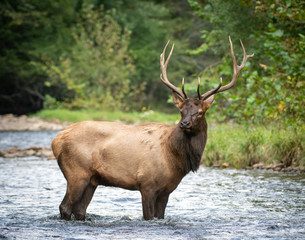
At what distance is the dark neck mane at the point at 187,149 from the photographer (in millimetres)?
6398

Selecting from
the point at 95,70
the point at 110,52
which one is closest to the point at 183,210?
the point at 110,52

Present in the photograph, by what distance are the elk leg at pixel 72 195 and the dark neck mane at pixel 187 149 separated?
3.82ft

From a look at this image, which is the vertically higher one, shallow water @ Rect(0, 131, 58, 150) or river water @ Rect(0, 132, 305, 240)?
river water @ Rect(0, 132, 305, 240)

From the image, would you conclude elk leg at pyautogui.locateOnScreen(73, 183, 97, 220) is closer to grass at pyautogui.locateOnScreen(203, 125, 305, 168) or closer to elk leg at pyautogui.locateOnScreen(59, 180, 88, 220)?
Answer: elk leg at pyautogui.locateOnScreen(59, 180, 88, 220)

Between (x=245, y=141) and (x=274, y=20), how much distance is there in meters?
3.19

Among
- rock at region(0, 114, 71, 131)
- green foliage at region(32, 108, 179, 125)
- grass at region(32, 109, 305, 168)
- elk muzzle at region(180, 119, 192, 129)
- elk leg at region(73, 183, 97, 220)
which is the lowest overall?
rock at region(0, 114, 71, 131)

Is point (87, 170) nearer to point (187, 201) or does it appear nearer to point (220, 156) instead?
point (187, 201)

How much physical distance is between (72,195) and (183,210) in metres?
1.94

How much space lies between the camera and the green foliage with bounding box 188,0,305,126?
1171 centimetres

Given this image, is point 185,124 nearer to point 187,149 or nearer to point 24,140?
point 187,149

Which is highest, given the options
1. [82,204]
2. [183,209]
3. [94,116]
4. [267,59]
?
[267,59]

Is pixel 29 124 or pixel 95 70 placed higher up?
pixel 95 70

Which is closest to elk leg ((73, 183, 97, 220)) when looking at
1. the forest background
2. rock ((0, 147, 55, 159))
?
the forest background

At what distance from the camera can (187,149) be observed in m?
6.43
